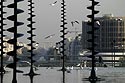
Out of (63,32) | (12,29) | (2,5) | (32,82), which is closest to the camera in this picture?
(12,29)

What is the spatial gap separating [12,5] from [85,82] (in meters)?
11.4

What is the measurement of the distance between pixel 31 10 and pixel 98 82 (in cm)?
1356

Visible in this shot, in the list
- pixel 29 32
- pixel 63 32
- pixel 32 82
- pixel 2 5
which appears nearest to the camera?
pixel 32 82

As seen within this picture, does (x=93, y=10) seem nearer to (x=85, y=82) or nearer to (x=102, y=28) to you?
(x=85, y=82)

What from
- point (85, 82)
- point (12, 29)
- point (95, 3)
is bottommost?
point (85, 82)

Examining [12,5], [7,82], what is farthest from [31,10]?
[12,5]

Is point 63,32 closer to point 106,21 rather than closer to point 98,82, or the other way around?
point 98,82

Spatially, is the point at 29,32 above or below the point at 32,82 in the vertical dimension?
above

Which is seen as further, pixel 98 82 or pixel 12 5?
pixel 98 82

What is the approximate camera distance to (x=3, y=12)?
4269 centimetres

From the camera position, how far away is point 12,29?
27.0 metres

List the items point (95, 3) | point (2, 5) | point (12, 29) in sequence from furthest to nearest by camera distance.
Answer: point (2, 5), point (95, 3), point (12, 29)

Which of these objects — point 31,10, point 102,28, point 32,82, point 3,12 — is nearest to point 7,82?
point 32,82

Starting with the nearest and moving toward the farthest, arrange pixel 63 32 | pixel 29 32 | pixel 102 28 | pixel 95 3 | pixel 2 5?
pixel 95 3 → pixel 2 5 → pixel 29 32 → pixel 63 32 → pixel 102 28
